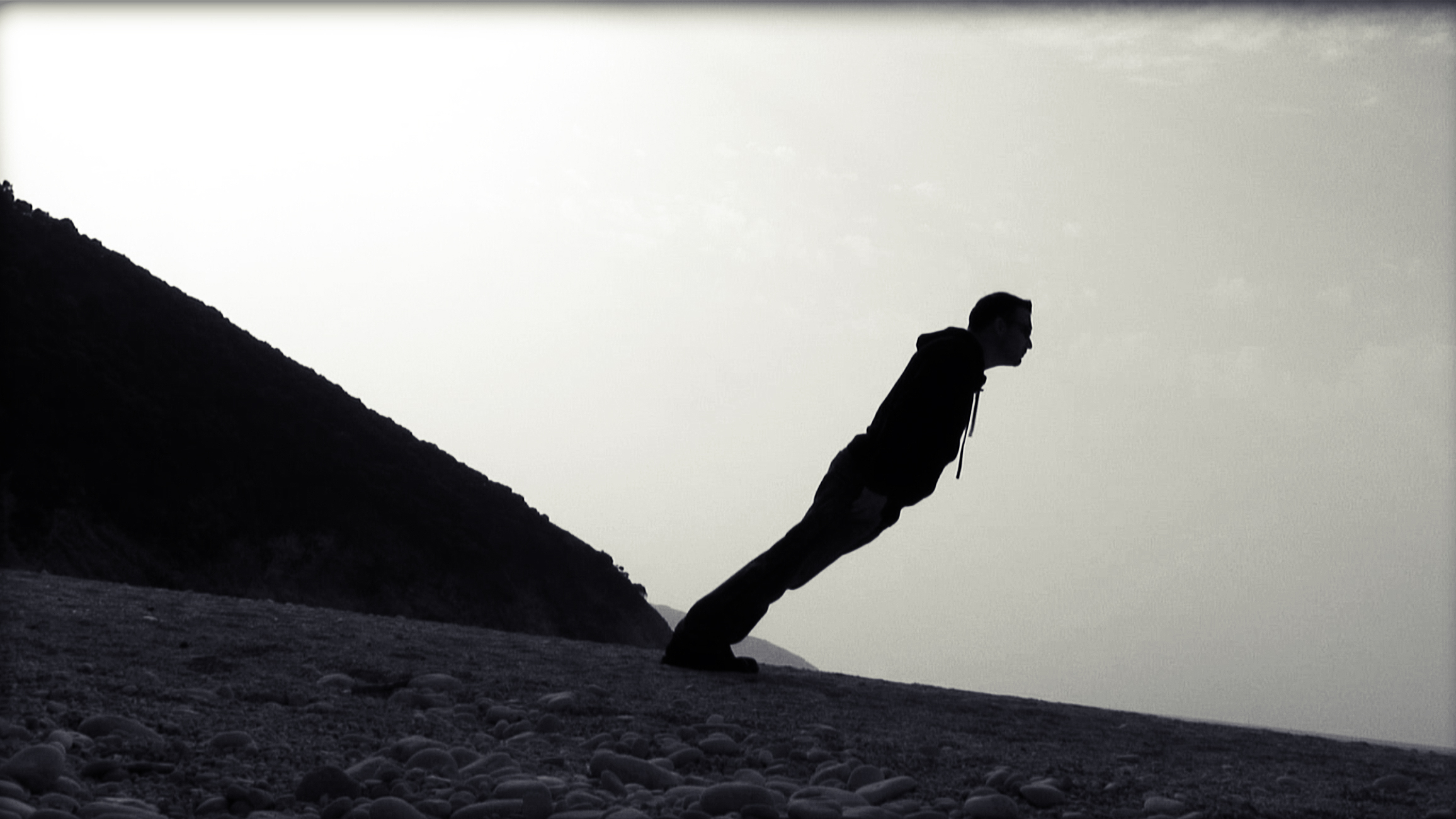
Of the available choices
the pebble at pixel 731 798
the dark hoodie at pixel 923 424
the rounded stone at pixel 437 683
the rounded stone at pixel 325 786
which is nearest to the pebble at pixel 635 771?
the pebble at pixel 731 798

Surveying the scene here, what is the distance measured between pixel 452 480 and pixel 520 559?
99.1 inches

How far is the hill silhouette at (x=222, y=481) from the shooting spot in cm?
2044

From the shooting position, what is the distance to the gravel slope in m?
3.99

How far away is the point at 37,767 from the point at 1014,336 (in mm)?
6353

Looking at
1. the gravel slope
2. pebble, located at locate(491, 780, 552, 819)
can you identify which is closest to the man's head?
the gravel slope

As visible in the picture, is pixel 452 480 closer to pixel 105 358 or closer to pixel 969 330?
pixel 105 358

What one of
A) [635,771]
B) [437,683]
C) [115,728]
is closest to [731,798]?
[635,771]

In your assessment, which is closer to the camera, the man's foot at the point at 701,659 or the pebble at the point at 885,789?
the pebble at the point at 885,789

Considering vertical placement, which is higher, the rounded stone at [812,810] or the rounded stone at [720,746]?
the rounded stone at [720,746]

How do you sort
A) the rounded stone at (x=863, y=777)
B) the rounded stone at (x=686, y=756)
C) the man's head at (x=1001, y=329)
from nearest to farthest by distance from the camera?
the rounded stone at (x=863, y=777), the rounded stone at (x=686, y=756), the man's head at (x=1001, y=329)

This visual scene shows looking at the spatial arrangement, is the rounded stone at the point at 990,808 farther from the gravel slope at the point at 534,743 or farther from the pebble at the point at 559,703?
the pebble at the point at 559,703

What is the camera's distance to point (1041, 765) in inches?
213

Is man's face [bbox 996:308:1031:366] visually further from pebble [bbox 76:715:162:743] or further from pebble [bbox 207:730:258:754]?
pebble [bbox 76:715:162:743]

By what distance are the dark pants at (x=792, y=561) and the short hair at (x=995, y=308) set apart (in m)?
1.27
